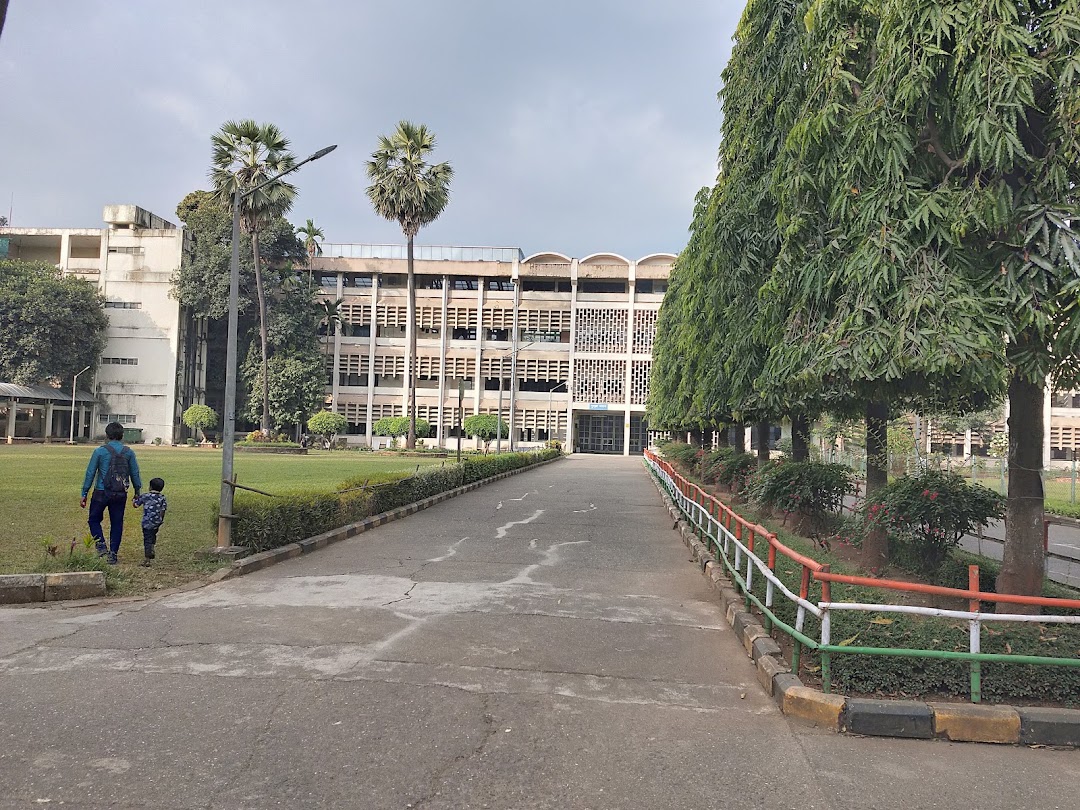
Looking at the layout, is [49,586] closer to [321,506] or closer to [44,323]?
[321,506]

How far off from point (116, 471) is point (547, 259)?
58.2m

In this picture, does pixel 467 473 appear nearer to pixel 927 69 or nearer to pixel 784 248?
pixel 784 248

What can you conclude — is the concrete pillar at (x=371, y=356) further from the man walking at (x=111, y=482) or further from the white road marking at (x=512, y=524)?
the man walking at (x=111, y=482)

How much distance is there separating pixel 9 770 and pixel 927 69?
7.03m

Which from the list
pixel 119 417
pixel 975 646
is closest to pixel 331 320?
pixel 119 417

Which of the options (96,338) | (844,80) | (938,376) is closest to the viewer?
(938,376)

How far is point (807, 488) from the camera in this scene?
11711mm

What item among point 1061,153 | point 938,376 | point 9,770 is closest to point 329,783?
point 9,770

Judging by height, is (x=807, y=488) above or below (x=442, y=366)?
below

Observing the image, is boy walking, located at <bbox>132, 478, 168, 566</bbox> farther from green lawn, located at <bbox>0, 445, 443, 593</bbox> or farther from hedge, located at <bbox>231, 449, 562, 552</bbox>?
hedge, located at <bbox>231, 449, 562, 552</bbox>

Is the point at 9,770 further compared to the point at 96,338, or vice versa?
the point at 96,338

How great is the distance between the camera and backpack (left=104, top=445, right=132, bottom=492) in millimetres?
8492

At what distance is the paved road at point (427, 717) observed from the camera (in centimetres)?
347

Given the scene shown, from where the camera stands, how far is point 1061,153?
5.09 metres
